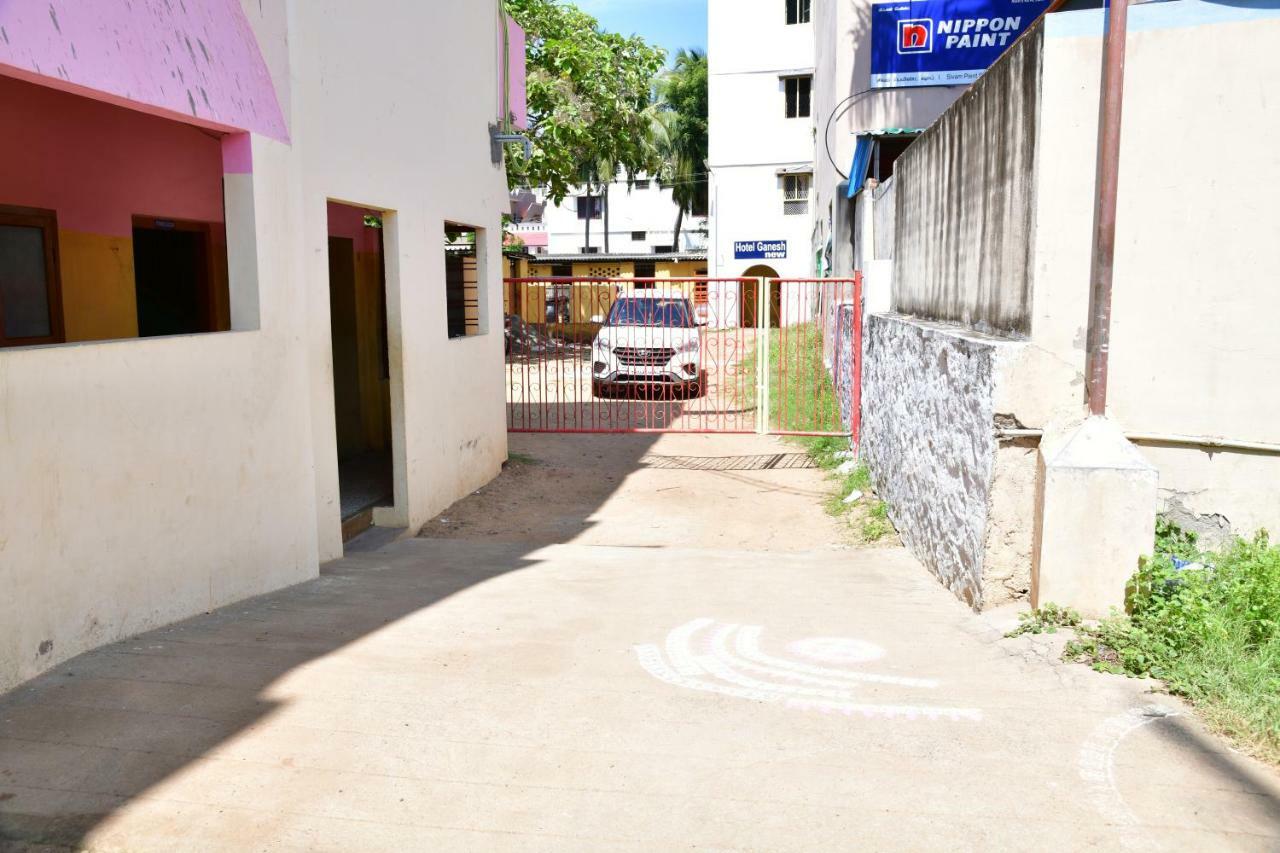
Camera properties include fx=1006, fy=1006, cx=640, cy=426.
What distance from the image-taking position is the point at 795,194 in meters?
32.0

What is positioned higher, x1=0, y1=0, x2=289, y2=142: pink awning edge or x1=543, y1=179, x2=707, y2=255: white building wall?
x1=543, y1=179, x2=707, y2=255: white building wall

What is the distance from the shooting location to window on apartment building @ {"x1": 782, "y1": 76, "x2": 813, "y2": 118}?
31214 mm

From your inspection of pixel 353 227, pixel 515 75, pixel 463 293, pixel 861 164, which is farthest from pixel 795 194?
pixel 353 227

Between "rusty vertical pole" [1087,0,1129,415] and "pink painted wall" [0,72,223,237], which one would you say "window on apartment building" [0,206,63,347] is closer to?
"pink painted wall" [0,72,223,237]

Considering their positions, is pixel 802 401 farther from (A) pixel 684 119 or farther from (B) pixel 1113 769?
(A) pixel 684 119

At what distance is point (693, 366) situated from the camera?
15.6 m

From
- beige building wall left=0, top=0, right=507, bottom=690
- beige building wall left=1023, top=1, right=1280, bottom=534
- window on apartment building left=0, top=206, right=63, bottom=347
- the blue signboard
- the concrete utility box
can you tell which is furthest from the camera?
the blue signboard

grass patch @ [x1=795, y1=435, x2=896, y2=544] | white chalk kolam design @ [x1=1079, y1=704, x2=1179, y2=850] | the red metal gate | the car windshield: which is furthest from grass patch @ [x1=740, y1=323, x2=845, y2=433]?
white chalk kolam design @ [x1=1079, y1=704, x2=1179, y2=850]

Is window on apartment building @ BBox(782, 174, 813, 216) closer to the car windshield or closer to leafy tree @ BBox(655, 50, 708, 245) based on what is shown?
leafy tree @ BBox(655, 50, 708, 245)

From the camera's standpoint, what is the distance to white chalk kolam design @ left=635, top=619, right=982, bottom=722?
3963mm

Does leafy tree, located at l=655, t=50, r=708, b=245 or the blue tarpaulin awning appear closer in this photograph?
the blue tarpaulin awning

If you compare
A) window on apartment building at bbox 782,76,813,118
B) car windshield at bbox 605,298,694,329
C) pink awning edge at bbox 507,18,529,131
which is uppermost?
window on apartment building at bbox 782,76,813,118

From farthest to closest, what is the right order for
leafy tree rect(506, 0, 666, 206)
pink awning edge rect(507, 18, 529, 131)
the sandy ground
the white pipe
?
1. leafy tree rect(506, 0, 666, 206)
2. pink awning edge rect(507, 18, 529, 131)
3. the sandy ground
4. the white pipe

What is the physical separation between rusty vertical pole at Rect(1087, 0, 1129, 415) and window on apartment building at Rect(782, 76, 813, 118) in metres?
27.8
